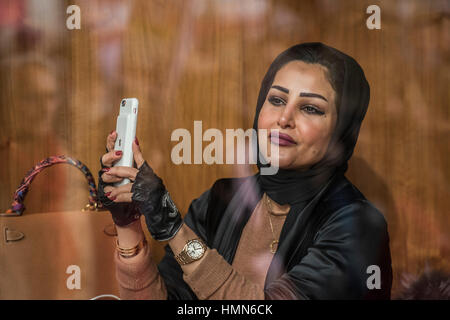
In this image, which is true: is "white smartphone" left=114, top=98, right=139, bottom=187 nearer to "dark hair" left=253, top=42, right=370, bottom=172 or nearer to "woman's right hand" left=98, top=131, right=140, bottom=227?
"woman's right hand" left=98, top=131, right=140, bottom=227

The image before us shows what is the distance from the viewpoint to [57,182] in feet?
3.56

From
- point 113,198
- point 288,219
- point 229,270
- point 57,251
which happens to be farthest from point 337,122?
point 57,251

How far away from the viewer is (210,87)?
1089 millimetres

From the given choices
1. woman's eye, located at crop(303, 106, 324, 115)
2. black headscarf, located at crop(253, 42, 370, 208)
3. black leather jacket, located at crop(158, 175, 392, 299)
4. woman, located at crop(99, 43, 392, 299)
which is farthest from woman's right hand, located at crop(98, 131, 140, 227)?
woman's eye, located at crop(303, 106, 324, 115)

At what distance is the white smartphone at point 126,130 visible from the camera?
985 mm

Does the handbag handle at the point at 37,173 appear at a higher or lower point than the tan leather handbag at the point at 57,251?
higher

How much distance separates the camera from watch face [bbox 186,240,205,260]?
0.96m

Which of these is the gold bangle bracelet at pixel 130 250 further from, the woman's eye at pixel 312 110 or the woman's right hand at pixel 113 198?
the woman's eye at pixel 312 110

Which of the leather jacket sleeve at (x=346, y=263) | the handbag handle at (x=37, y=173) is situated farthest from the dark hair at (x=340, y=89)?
the handbag handle at (x=37, y=173)

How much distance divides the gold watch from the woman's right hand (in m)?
0.15

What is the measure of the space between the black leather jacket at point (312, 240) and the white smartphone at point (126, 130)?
227mm

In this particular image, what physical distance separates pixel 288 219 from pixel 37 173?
650 mm
